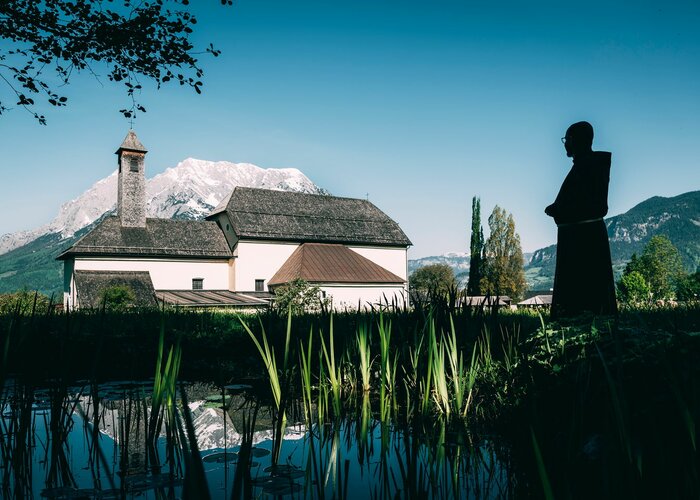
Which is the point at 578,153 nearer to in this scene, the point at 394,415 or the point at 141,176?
the point at 394,415

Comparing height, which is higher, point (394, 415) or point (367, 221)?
point (367, 221)

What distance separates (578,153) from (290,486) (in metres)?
5.26

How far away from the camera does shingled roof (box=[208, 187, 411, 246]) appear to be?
4384 centimetres

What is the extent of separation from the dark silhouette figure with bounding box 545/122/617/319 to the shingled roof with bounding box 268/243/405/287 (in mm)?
32693

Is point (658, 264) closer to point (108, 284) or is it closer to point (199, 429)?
point (108, 284)

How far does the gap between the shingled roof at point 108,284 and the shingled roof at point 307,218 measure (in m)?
8.45

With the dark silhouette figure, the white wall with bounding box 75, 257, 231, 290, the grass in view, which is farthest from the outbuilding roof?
the grass

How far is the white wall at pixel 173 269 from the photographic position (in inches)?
1496

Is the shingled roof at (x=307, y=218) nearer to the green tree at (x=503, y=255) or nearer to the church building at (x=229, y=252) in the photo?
the church building at (x=229, y=252)

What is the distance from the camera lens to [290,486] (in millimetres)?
2912

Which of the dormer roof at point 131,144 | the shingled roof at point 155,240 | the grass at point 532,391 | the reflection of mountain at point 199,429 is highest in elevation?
the dormer roof at point 131,144

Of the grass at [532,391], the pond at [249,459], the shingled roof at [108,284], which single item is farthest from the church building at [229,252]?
the pond at [249,459]

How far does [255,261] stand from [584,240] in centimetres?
3786

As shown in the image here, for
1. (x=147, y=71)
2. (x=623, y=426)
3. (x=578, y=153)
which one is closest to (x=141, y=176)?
(x=147, y=71)
